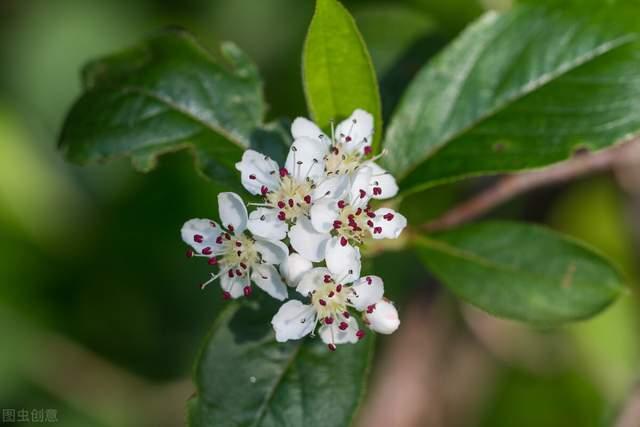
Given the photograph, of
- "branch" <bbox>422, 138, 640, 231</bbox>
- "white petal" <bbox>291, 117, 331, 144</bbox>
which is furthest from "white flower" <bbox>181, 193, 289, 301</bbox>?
"branch" <bbox>422, 138, 640, 231</bbox>

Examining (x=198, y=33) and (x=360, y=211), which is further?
(x=198, y=33)

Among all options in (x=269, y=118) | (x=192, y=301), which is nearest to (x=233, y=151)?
(x=269, y=118)

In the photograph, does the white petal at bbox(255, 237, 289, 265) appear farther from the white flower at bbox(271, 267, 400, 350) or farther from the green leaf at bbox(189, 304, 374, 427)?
the green leaf at bbox(189, 304, 374, 427)

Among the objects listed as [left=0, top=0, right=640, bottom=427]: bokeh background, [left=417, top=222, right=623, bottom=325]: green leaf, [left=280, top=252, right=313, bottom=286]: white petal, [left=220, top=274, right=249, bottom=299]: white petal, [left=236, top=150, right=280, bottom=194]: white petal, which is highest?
[left=236, top=150, right=280, bottom=194]: white petal

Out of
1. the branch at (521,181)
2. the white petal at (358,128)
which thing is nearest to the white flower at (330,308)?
the white petal at (358,128)

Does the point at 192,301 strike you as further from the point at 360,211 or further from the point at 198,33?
the point at 360,211

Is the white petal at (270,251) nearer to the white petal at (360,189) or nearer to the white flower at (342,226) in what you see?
the white flower at (342,226)

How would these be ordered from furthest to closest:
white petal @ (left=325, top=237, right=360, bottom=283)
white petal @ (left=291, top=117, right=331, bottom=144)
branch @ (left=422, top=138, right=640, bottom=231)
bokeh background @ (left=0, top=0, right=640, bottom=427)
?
bokeh background @ (left=0, top=0, right=640, bottom=427), branch @ (left=422, top=138, right=640, bottom=231), white petal @ (left=291, top=117, right=331, bottom=144), white petal @ (left=325, top=237, right=360, bottom=283)
